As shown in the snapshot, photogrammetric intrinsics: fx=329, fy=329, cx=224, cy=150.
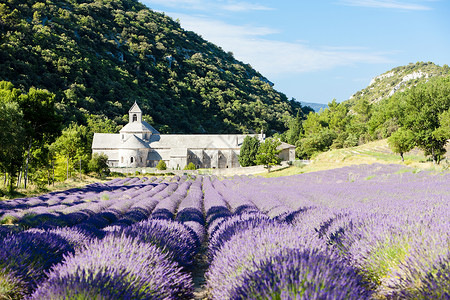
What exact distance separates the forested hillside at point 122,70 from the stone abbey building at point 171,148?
41.0ft

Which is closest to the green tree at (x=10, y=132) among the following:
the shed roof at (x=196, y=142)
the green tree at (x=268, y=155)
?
the green tree at (x=268, y=155)

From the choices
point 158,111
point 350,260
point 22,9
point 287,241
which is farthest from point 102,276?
point 22,9

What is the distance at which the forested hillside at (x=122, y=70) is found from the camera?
2820 inches

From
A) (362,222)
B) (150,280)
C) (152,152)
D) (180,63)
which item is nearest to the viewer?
(150,280)

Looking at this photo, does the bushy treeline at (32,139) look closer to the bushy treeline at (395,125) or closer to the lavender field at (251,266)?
the lavender field at (251,266)

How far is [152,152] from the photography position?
200ft

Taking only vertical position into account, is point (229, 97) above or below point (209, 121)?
above

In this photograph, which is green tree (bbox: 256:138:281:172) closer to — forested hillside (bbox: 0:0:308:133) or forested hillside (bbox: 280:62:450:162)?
forested hillside (bbox: 280:62:450:162)

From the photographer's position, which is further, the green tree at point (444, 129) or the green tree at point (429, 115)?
the green tree at point (429, 115)

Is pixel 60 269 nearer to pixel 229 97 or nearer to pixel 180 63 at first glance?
pixel 229 97

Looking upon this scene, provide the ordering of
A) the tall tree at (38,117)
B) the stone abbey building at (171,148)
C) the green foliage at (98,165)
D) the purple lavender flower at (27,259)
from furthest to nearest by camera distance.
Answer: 1. the stone abbey building at (171,148)
2. the green foliage at (98,165)
3. the tall tree at (38,117)
4. the purple lavender flower at (27,259)

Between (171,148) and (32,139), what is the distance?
34792mm

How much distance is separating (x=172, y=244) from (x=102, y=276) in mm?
2147

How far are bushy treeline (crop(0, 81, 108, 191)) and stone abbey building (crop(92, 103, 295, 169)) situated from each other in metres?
19.8
